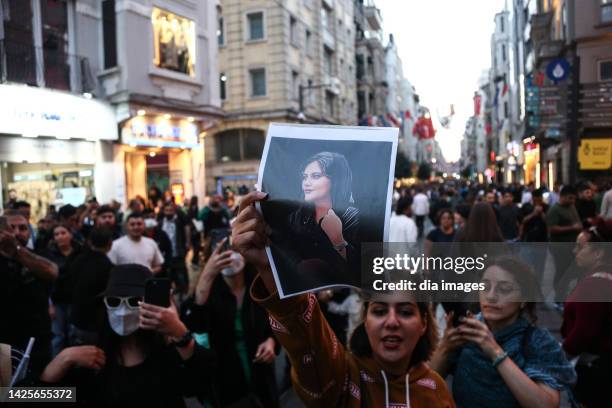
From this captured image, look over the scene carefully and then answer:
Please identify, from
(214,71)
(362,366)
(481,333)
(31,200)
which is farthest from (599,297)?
(214,71)

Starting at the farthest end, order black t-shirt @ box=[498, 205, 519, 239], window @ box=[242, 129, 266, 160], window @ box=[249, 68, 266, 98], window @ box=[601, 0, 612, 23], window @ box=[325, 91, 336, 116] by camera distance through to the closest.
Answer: window @ box=[325, 91, 336, 116], window @ box=[242, 129, 266, 160], window @ box=[249, 68, 266, 98], window @ box=[601, 0, 612, 23], black t-shirt @ box=[498, 205, 519, 239]

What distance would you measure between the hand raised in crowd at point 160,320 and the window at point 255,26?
27748mm

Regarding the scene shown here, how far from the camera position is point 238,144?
98.0 ft

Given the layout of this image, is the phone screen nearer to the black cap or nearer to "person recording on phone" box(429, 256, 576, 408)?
the black cap

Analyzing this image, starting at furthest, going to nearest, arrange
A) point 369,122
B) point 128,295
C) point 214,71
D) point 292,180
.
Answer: point 369,122
point 214,71
point 128,295
point 292,180

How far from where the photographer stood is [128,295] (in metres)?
3.04

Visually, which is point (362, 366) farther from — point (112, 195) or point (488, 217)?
point (112, 195)

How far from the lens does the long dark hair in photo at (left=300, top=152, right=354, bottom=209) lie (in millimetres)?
1869

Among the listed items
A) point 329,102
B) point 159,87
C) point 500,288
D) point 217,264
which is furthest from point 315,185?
point 329,102

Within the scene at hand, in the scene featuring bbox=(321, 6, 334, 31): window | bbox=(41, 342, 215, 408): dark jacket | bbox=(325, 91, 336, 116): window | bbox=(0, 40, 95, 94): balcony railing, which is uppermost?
bbox=(321, 6, 334, 31): window

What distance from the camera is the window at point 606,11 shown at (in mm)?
21688

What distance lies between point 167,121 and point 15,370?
16.2m

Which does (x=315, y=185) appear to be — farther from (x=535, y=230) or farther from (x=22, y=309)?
(x=535, y=230)

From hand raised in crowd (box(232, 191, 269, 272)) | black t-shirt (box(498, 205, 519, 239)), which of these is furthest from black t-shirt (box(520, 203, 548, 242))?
hand raised in crowd (box(232, 191, 269, 272))
